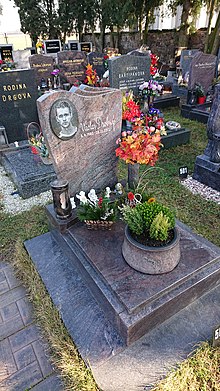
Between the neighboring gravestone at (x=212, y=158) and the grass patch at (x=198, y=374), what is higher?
the neighboring gravestone at (x=212, y=158)

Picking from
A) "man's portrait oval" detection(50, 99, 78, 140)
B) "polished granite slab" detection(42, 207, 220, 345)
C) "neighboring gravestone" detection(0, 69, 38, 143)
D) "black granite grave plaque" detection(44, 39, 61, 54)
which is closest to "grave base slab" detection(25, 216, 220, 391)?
"polished granite slab" detection(42, 207, 220, 345)

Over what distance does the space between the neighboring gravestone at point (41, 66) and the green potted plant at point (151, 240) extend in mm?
10196

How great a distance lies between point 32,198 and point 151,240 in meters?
3.05

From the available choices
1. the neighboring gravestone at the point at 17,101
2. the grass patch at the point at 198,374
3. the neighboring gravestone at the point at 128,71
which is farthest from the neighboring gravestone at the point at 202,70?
the grass patch at the point at 198,374

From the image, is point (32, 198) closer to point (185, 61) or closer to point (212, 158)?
point (212, 158)

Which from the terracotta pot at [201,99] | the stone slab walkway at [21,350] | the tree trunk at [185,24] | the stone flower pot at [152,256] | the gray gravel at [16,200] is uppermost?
the tree trunk at [185,24]

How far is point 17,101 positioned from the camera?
6512 mm

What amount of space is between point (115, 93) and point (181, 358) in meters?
2.94

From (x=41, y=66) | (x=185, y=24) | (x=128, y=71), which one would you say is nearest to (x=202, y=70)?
(x=128, y=71)

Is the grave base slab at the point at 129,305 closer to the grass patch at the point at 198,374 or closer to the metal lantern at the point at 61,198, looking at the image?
the grass patch at the point at 198,374

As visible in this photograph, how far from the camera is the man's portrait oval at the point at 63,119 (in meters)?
3.11

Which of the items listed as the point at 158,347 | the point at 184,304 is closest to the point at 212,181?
the point at 184,304

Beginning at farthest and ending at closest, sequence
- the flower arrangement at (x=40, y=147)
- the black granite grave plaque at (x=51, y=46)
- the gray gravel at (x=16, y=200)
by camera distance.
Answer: the black granite grave plaque at (x=51, y=46), the flower arrangement at (x=40, y=147), the gray gravel at (x=16, y=200)

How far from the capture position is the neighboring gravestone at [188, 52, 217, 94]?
8.59 meters
